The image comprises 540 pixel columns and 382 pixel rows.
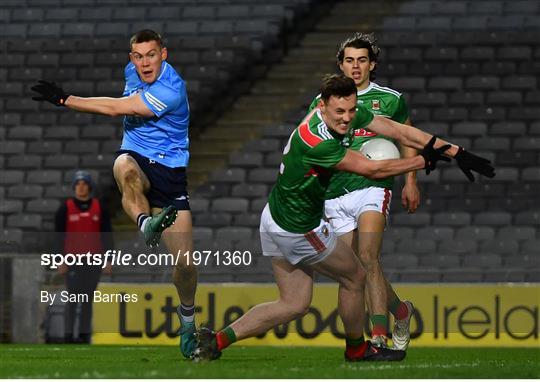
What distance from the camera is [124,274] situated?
14672 millimetres

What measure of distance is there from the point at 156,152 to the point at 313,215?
159cm

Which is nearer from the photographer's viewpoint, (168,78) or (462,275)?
(168,78)

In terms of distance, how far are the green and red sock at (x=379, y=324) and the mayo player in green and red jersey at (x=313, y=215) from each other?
0.33 metres

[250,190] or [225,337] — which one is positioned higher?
[250,190]

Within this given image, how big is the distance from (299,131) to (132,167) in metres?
1.63

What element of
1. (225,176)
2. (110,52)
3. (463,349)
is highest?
(110,52)

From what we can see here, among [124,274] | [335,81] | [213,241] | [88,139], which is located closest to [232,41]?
[88,139]

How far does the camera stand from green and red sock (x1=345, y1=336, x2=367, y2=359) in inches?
357

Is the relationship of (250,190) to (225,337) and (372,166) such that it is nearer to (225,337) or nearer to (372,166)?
(225,337)

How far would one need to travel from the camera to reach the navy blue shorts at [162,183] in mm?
9838

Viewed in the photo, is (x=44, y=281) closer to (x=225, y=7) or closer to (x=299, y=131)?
(x=299, y=131)

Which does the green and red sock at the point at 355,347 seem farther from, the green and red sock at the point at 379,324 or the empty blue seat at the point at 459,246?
the empty blue seat at the point at 459,246

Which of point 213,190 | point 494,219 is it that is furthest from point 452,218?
point 213,190

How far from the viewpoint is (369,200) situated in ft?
31.8
